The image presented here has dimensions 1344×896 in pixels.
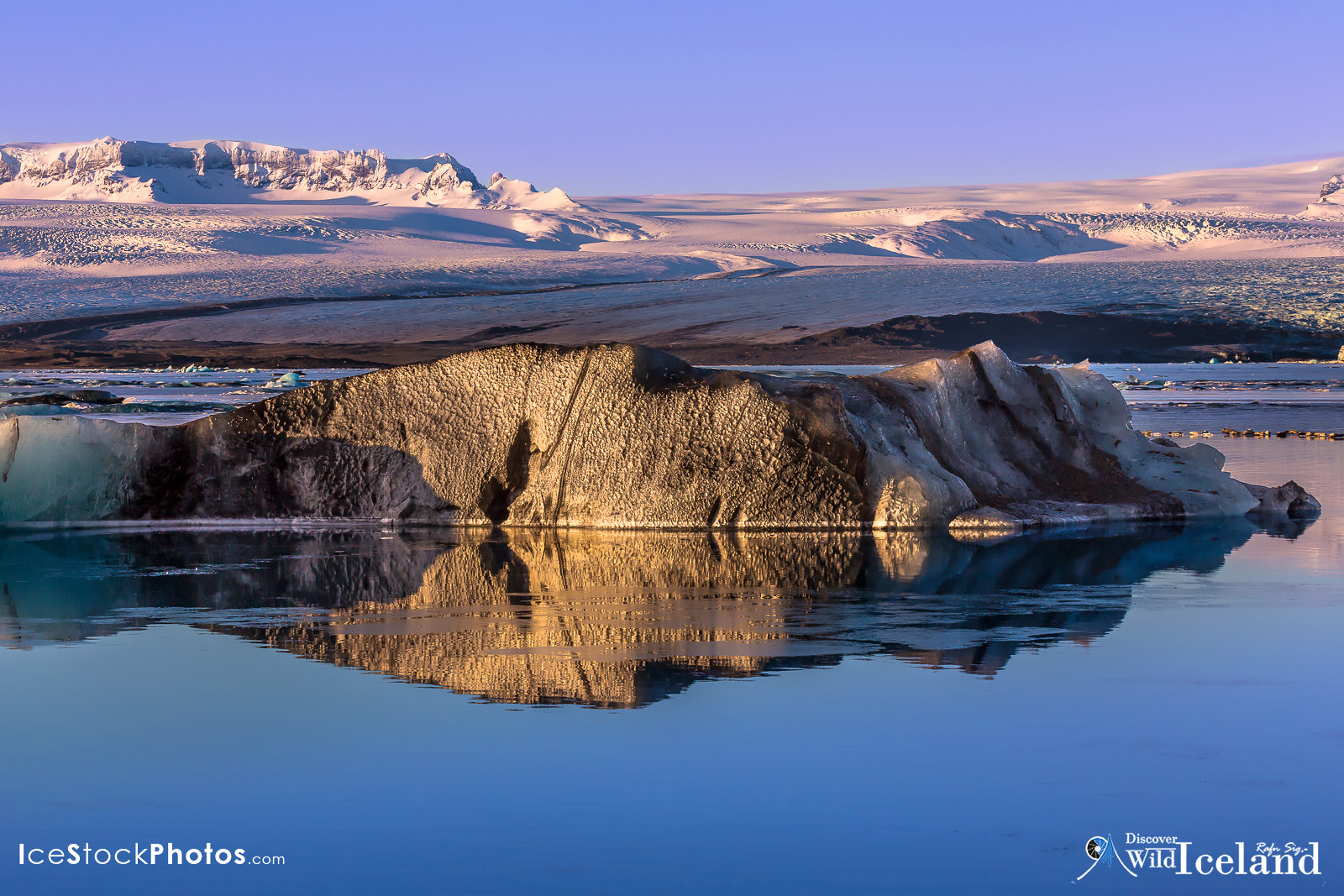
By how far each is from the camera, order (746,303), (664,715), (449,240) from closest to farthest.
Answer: (664,715) < (746,303) < (449,240)

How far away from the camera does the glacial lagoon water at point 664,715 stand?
10.8 ft

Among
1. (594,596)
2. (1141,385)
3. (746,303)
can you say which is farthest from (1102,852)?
(746,303)

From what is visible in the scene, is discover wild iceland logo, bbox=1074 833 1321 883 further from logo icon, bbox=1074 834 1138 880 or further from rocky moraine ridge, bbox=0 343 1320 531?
rocky moraine ridge, bbox=0 343 1320 531

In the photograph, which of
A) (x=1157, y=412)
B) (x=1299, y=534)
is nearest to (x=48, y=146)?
(x=1157, y=412)

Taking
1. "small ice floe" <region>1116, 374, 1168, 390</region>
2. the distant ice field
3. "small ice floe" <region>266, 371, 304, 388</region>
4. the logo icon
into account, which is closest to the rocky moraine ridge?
the logo icon

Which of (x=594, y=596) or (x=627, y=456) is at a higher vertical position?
(x=627, y=456)

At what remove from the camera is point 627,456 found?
9812 mm

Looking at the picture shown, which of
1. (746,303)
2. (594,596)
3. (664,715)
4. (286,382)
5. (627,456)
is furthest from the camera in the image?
(746,303)

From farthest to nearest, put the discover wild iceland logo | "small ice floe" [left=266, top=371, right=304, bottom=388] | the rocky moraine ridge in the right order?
"small ice floe" [left=266, top=371, right=304, bottom=388] < the rocky moraine ridge < the discover wild iceland logo

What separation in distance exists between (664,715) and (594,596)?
2.44m

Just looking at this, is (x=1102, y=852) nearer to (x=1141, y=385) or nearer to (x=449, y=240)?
(x=1141, y=385)

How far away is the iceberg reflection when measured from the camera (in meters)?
5.33

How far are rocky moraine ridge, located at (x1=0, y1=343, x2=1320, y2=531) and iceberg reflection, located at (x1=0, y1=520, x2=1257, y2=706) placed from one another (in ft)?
1.42

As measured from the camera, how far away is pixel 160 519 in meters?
10.3
